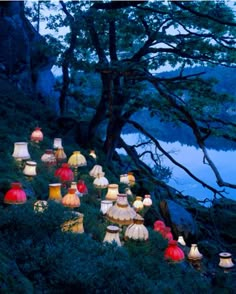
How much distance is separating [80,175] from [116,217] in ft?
14.1

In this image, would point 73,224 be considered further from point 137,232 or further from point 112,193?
point 112,193

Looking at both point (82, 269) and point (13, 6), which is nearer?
point (82, 269)

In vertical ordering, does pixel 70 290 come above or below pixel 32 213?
below

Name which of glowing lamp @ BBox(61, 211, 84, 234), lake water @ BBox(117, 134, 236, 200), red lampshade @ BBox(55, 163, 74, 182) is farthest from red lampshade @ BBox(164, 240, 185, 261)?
lake water @ BBox(117, 134, 236, 200)

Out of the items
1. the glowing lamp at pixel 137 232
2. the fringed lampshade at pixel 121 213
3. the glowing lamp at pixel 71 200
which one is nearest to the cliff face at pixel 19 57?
the glowing lamp at pixel 71 200

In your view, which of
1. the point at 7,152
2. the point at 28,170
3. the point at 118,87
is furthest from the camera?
the point at 118,87

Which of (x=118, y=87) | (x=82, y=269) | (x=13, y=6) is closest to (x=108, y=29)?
(x=118, y=87)

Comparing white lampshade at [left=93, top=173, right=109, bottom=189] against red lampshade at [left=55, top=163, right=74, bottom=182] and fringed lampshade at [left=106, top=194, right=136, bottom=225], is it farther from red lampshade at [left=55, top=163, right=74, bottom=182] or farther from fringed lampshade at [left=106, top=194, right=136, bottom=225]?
fringed lampshade at [left=106, top=194, right=136, bottom=225]

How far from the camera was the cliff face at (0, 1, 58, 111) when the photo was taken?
18.5 m

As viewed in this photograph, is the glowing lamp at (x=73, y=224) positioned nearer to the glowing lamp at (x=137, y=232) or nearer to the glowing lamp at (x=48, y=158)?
the glowing lamp at (x=137, y=232)

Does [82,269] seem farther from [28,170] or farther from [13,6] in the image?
[13,6]

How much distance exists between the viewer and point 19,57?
18703 mm

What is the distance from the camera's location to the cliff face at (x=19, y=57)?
1845 centimetres

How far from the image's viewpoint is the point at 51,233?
485 cm
